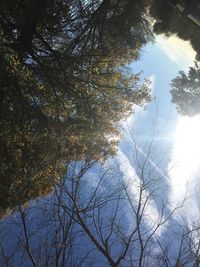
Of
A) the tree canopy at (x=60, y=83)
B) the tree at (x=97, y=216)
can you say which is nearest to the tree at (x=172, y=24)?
the tree canopy at (x=60, y=83)

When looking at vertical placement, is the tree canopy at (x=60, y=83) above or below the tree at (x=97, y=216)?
above

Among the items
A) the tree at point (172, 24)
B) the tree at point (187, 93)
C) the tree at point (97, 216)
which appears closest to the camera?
the tree at point (97, 216)

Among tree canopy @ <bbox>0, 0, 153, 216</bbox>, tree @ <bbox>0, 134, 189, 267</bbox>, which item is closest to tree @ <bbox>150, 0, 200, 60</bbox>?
tree canopy @ <bbox>0, 0, 153, 216</bbox>

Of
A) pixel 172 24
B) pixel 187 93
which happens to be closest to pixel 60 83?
pixel 172 24

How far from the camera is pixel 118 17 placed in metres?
13.0

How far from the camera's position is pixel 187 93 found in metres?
17.0

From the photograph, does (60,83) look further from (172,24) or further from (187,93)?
(187,93)

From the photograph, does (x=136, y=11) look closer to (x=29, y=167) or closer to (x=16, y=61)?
(x=16, y=61)

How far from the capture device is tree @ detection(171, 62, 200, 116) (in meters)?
16.4

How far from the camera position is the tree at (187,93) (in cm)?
1636

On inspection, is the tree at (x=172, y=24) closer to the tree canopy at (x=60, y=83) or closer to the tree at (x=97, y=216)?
the tree canopy at (x=60, y=83)

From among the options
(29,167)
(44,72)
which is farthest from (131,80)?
(29,167)

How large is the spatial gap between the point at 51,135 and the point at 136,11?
461 centimetres

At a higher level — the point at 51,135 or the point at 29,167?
the point at 51,135
